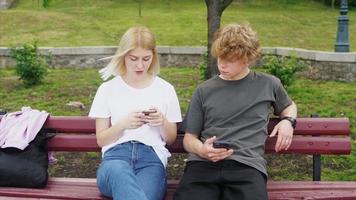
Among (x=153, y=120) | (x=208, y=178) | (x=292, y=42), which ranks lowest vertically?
(x=292, y=42)

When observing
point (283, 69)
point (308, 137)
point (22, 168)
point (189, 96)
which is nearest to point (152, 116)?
point (22, 168)

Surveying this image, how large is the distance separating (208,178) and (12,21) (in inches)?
507

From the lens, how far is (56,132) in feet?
13.6

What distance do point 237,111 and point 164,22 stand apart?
41.7 ft

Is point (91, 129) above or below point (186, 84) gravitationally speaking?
above

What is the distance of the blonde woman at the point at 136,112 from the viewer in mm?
3580

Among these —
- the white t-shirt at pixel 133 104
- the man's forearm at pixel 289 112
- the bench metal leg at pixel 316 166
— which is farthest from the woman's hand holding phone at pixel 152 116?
the bench metal leg at pixel 316 166

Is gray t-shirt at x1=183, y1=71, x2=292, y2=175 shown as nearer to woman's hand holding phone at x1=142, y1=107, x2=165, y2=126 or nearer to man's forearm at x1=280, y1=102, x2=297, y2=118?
man's forearm at x1=280, y1=102, x2=297, y2=118

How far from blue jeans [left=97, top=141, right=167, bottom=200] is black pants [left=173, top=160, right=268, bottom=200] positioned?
158 millimetres

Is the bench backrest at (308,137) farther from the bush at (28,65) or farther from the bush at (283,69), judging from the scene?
the bush at (28,65)

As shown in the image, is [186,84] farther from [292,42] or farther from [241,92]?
[241,92]

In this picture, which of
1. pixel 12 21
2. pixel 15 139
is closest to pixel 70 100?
pixel 15 139

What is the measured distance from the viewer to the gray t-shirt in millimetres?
3559

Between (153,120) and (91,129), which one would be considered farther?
(91,129)
